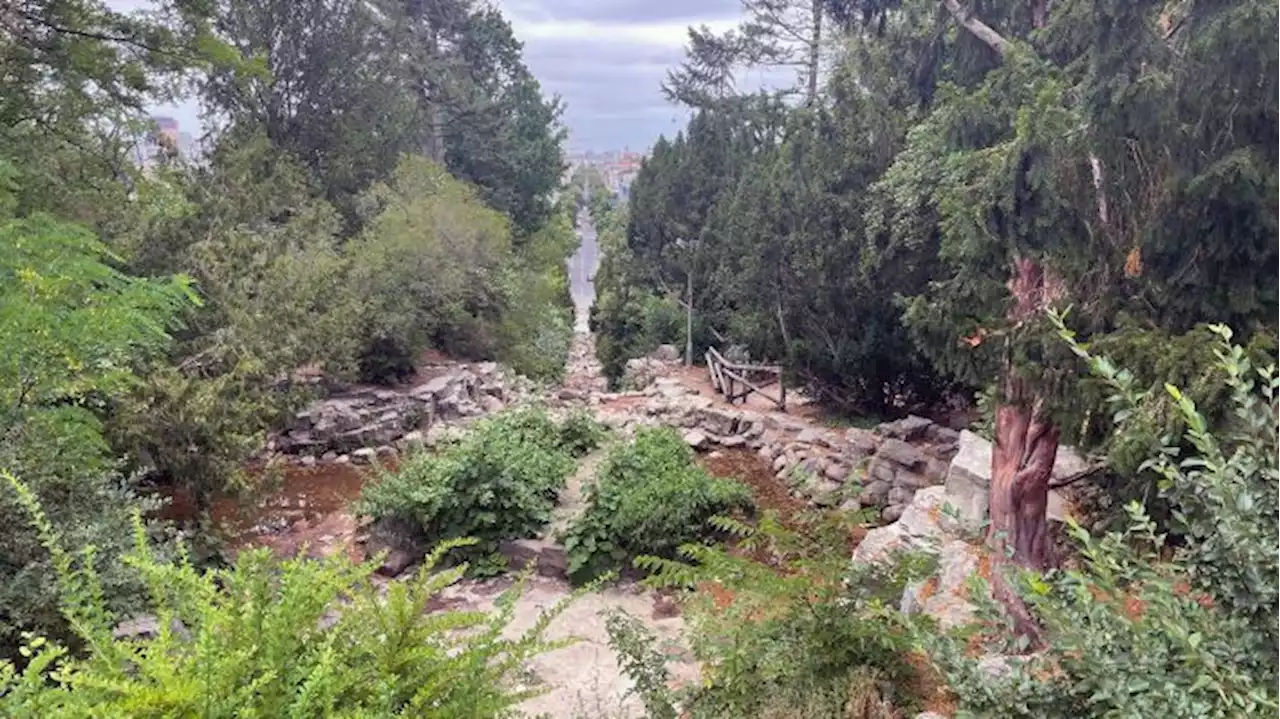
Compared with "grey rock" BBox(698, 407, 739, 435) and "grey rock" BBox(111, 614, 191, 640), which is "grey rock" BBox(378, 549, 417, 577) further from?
"grey rock" BBox(698, 407, 739, 435)

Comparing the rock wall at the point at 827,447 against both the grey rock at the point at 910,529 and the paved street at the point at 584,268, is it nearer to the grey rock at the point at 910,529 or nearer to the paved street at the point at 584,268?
the grey rock at the point at 910,529

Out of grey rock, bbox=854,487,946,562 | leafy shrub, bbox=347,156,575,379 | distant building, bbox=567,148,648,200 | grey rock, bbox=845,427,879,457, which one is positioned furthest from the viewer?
distant building, bbox=567,148,648,200

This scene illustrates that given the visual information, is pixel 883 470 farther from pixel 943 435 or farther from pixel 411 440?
pixel 411 440

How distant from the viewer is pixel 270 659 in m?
2.12

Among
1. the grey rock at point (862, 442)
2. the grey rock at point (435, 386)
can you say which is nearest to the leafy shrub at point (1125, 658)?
the grey rock at point (862, 442)

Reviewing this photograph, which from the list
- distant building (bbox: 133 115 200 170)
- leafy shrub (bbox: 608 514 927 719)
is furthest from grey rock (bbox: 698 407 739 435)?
distant building (bbox: 133 115 200 170)

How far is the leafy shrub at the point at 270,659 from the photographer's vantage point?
1.99 m

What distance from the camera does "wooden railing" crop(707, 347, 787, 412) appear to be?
42.1ft

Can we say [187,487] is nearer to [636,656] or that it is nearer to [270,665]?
[636,656]

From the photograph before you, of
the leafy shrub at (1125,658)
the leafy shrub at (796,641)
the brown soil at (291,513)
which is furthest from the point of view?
the brown soil at (291,513)

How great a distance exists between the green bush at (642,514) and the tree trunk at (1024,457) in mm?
2767

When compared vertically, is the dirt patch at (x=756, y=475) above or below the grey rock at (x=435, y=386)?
below

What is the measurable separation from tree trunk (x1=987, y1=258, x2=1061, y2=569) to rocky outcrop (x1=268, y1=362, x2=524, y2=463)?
741cm

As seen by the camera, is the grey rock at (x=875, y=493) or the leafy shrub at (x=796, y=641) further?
the grey rock at (x=875, y=493)
